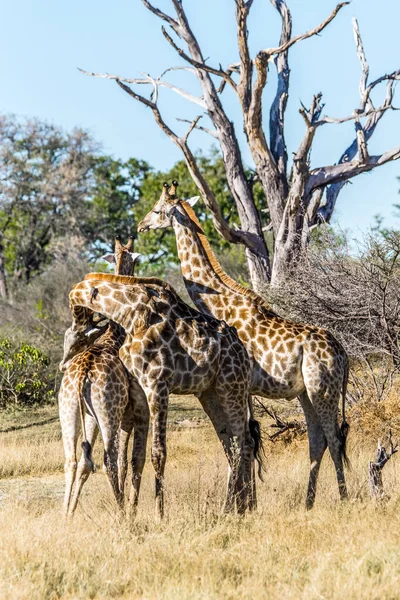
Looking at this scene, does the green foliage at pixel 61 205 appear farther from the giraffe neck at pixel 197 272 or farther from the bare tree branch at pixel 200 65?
the giraffe neck at pixel 197 272

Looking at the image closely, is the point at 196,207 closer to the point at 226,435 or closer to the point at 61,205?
the point at 61,205

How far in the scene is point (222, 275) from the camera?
948cm

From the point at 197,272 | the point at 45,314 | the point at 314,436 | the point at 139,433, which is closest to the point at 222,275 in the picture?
the point at 197,272

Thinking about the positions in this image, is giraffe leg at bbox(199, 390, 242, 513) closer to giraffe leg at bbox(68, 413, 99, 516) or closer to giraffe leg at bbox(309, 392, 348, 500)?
giraffe leg at bbox(309, 392, 348, 500)

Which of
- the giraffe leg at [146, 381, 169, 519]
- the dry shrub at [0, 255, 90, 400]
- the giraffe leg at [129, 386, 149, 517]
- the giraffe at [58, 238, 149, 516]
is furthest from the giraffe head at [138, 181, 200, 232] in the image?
the dry shrub at [0, 255, 90, 400]

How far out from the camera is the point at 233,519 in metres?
7.41

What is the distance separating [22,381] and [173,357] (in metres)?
9.56

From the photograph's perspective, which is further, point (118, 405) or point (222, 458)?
point (222, 458)

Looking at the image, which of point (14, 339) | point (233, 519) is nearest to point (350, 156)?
point (14, 339)

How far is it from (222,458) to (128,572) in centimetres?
484

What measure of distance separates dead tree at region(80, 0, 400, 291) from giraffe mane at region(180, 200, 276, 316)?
18.5ft

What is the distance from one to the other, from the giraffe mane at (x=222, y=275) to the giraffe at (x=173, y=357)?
747mm

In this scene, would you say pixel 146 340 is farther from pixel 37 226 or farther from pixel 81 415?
pixel 37 226

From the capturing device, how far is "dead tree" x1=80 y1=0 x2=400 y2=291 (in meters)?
16.3
